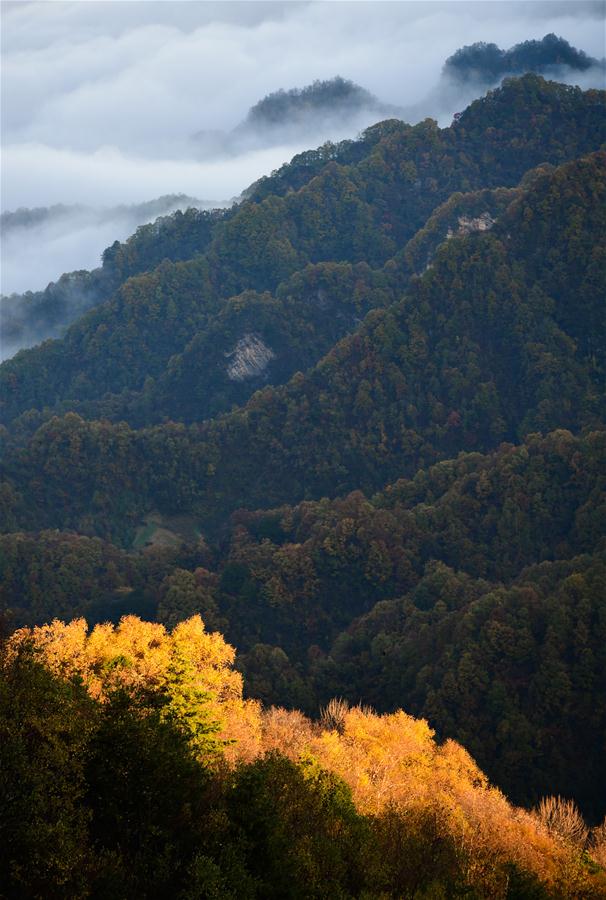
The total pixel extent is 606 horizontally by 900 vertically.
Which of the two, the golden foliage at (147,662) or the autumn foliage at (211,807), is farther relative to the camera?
the golden foliage at (147,662)

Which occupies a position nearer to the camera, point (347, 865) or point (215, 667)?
point (347, 865)

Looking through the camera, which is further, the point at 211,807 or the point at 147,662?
the point at 147,662

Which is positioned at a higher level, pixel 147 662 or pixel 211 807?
pixel 147 662

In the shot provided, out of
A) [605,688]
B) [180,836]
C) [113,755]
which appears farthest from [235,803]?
[605,688]

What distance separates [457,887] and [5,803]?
83.1 feet

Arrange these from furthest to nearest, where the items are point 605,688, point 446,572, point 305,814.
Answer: point 446,572, point 605,688, point 305,814

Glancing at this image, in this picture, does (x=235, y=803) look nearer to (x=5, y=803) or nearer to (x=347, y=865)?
(x=347, y=865)

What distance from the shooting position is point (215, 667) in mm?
95750

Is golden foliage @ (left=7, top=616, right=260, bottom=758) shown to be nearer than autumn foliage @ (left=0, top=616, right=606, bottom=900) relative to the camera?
No

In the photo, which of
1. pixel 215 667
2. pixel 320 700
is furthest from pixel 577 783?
pixel 215 667

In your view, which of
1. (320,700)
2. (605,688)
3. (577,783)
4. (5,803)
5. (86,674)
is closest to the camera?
(5,803)

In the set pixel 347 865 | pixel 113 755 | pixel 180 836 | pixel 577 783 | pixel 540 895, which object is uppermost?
pixel 113 755

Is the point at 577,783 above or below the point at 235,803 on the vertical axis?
below

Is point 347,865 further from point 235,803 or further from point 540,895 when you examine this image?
point 540,895
